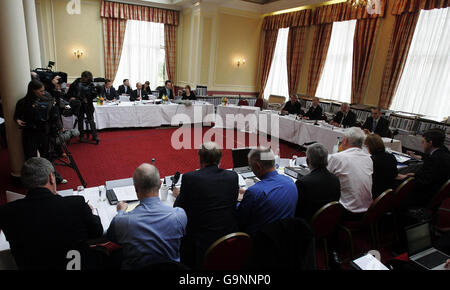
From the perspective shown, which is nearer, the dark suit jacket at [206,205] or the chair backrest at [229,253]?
the chair backrest at [229,253]

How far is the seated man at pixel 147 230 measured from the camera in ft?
4.78

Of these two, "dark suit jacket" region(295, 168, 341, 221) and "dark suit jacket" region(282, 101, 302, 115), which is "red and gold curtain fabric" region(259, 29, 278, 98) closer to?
"dark suit jacket" region(282, 101, 302, 115)

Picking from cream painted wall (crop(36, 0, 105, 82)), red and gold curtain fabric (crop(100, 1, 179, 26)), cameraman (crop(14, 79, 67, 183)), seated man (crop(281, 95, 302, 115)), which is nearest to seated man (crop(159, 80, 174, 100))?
cream painted wall (crop(36, 0, 105, 82))

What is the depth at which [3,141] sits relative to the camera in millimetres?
5402

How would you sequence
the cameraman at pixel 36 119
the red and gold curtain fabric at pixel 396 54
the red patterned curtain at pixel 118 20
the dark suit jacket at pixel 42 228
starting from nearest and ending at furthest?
the dark suit jacket at pixel 42 228 < the cameraman at pixel 36 119 < the red and gold curtain fabric at pixel 396 54 < the red patterned curtain at pixel 118 20

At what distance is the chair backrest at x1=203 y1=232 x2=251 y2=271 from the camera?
154 centimetres

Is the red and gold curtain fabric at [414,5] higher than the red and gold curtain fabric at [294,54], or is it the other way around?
the red and gold curtain fabric at [414,5]

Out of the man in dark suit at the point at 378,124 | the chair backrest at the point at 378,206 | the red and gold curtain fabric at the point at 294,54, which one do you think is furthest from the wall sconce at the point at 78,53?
the chair backrest at the point at 378,206

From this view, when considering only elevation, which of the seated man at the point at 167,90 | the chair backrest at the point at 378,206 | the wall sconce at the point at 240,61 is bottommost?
the chair backrest at the point at 378,206

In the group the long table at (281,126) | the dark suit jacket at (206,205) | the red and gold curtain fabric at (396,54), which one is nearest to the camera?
the dark suit jacket at (206,205)

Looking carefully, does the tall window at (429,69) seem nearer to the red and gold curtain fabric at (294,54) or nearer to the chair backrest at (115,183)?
the red and gold curtain fabric at (294,54)

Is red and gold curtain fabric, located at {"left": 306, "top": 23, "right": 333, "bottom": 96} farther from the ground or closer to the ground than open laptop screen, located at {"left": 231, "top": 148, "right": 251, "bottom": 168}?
farther from the ground

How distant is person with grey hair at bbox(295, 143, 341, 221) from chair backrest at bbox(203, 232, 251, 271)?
0.71m

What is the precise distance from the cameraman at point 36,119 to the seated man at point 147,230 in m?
2.60
